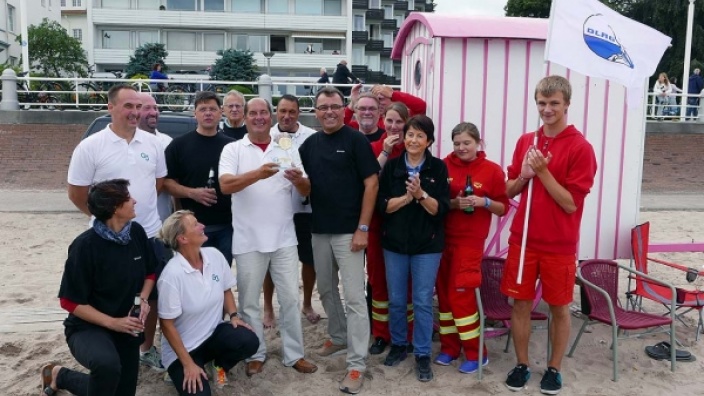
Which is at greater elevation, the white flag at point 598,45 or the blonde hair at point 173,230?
the white flag at point 598,45

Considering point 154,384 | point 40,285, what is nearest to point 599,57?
A: point 154,384

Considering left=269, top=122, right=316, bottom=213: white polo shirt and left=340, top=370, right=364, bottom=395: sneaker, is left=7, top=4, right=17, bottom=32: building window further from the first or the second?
left=340, top=370, right=364, bottom=395: sneaker

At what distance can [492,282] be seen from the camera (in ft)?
16.1

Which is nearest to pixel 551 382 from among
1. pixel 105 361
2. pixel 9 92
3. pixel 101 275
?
pixel 105 361

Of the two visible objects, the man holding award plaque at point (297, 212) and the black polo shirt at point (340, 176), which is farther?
the man holding award plaque at point (297, 212)

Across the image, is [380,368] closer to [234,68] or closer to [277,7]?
[234,68]

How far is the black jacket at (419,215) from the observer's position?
161 inches

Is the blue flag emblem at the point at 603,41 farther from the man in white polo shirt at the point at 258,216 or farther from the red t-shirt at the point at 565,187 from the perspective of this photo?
the man in white polo shirt at the point at 258,216

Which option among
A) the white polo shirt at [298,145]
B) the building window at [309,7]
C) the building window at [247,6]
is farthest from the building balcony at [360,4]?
the white polo shirt at [298,145]

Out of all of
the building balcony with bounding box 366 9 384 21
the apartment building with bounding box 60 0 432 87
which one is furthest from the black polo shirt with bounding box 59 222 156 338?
the building balcony with bounding box 366 9 384 21

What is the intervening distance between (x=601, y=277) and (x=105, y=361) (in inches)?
147

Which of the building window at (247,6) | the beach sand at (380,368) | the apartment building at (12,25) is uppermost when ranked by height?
the building window at (247,6)

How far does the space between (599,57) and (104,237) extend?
132 inches

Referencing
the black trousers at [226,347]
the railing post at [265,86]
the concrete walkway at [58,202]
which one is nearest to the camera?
the black trousers at [226,347]
